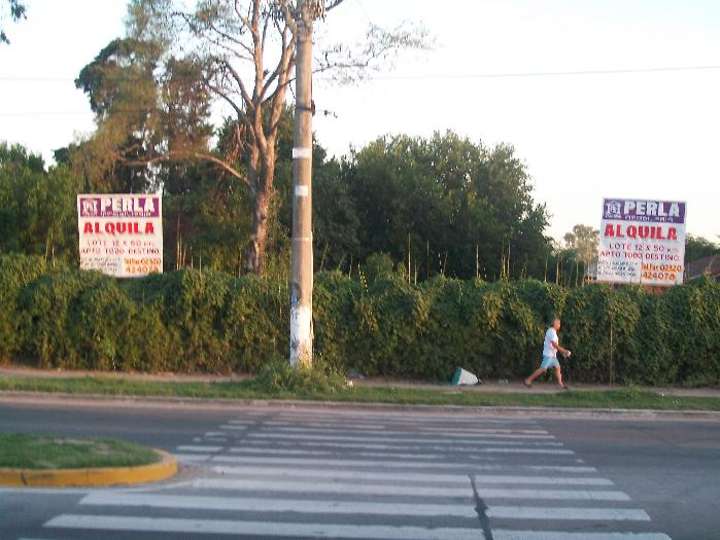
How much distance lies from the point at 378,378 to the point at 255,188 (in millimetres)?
9303

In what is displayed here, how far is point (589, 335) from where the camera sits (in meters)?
23.5

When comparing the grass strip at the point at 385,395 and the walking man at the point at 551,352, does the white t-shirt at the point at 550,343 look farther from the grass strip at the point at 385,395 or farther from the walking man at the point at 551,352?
the grass strip at the point at 385,395

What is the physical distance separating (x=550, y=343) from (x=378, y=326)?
13.6 ft

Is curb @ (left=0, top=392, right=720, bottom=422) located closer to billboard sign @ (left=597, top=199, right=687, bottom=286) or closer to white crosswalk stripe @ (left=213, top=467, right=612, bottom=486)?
billboard sign @ (left=597, top=199, right=687, bottom=286)

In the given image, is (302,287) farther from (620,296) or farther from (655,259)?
(655,259)

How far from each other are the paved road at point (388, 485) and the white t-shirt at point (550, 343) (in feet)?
18.0

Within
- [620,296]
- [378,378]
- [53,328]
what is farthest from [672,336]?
[53,328]

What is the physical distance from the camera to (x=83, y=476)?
9.67 meters

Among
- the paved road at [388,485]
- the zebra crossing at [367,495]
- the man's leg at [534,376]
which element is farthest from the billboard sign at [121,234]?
the zebra crossing at [367,495]

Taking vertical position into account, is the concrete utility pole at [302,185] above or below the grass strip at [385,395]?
above

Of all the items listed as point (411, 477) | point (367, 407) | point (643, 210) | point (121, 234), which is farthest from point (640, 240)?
point (411, 477)

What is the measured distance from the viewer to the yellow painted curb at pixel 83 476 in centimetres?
947

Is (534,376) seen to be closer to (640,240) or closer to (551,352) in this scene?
(551,352)

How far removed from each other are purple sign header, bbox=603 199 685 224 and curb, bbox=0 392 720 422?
6905 mm
